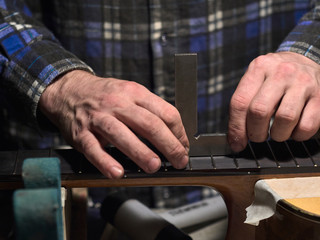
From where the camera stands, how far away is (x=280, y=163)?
2.63ft

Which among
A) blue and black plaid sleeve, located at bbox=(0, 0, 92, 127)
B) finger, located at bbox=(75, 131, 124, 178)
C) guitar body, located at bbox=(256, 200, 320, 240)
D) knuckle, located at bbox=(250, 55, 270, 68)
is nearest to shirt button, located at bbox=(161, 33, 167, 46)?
blue and black plaid sleeve, located at bbox=(0, 0, 92, 127)

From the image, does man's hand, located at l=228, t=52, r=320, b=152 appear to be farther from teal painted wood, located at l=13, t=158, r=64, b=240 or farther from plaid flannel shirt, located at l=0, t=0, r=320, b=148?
teal painted wood, located at l=13, t=158, r=64, b=240

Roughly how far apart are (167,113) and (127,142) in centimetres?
8

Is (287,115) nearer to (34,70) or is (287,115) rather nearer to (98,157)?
(98,157)

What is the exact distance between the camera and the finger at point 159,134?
0.78 meters

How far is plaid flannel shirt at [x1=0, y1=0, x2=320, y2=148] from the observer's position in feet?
3.51

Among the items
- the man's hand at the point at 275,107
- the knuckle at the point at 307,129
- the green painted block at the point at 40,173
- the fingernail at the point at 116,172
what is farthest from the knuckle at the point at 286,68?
the green painted block at the point at 40,173

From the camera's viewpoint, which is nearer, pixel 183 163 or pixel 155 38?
pixel 183 163

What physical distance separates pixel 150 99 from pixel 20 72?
349mm

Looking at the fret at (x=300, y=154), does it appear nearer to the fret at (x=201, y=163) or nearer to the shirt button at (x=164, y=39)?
the fret at (x=201, y=163)

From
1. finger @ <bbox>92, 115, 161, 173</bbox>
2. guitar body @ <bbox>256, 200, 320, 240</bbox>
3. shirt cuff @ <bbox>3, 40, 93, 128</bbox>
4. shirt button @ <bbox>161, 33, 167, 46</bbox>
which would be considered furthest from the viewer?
shirt button @ <bbox>161, 33, 167, 46</bbox>

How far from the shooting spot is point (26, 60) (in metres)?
1.02

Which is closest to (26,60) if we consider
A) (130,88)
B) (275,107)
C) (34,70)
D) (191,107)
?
(34,70)

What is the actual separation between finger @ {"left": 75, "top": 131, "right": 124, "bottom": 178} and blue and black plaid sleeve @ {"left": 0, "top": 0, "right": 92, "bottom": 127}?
8.2 inches
